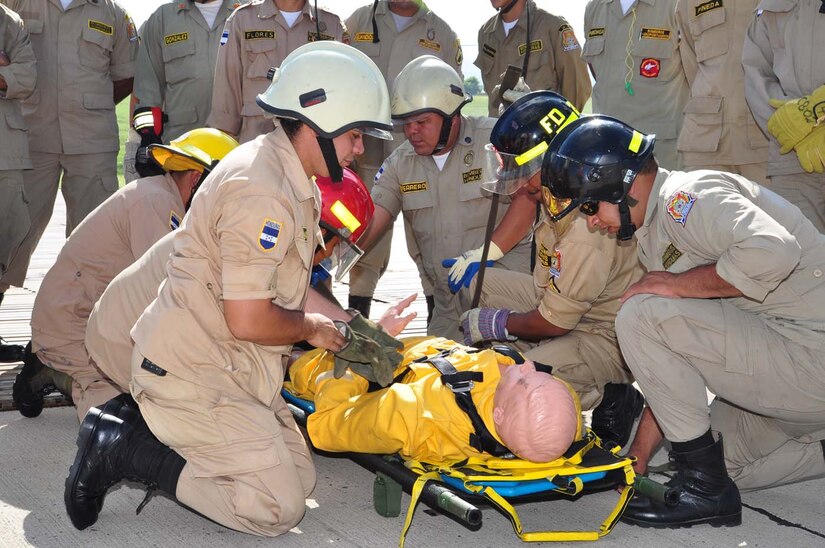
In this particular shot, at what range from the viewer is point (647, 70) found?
607 cm

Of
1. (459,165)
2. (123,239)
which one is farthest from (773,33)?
(123,239)

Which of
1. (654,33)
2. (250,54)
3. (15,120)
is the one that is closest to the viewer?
(15,120)

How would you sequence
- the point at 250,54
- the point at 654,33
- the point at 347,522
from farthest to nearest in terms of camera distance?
the point at 250,54 → the point at 654,33 → the point at 347,522

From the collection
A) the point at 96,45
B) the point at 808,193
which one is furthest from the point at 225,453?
the point at 96,45

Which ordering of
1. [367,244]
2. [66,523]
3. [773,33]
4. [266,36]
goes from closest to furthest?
1. [66,523]
2. [773,33]
3. [367,244]
4. [266,36]

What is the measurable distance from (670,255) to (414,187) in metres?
2.07

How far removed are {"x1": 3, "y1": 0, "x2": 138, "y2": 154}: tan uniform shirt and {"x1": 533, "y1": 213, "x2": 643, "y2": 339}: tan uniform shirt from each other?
3.31 m

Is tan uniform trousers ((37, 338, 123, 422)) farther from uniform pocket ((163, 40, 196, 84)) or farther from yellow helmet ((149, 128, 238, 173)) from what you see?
uniform pocket ((163, 40, 196, 84))

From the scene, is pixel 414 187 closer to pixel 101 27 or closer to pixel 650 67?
pixel 650 67

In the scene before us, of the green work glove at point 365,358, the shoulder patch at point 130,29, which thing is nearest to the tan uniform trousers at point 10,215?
the shoulder patch at point 130,29

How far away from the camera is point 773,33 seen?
5.06 meters

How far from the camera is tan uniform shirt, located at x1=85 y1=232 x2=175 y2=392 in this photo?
3793 mm

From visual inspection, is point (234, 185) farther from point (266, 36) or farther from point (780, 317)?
point (266, 36)

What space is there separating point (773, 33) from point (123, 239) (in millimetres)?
3295
